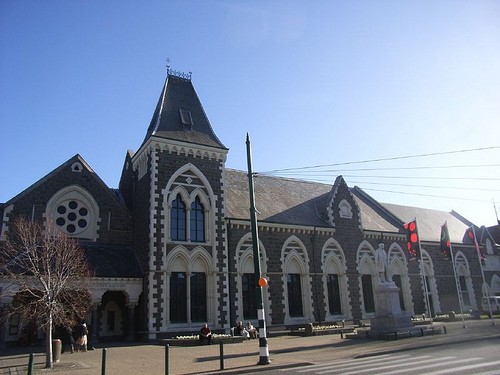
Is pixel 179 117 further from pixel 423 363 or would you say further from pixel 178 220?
pixel 423 363

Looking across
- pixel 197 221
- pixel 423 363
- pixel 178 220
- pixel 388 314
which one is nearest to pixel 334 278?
pixel 388 314

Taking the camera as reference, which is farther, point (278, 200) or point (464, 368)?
point (278, 200)

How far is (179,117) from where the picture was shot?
30703mm

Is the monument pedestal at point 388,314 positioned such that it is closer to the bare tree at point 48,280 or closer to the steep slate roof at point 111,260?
the steep slate roof at point 111,260

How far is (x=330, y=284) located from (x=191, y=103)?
17637 mm

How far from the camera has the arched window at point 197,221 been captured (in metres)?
28.1

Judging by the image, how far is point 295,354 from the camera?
17562 mm

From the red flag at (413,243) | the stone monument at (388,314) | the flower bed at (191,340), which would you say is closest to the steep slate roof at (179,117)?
the flower bed at (191,340)

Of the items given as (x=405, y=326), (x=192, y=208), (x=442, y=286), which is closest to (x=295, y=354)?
(x=405, y=326)

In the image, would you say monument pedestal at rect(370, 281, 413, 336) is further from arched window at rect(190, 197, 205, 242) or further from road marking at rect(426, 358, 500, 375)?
arched window at rect(190, 197, 205, 242)

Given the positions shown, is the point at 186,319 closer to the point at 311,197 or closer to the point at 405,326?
→ the point at 405,326

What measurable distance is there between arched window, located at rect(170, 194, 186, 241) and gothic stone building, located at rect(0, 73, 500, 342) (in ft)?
0.22

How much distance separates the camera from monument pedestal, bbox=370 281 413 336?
21.9m

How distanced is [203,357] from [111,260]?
1112cm
